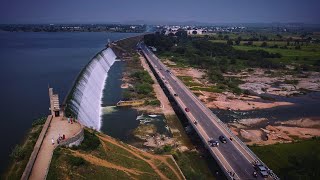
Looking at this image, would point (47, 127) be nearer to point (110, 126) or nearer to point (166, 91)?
point (110, 126)

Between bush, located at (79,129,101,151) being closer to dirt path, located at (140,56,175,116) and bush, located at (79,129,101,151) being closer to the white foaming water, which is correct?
the white foaming water

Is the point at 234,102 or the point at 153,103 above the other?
the point at 153,103

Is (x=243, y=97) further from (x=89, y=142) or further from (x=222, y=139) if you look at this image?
(x=89, y=142)

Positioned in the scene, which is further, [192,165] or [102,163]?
[192,165]

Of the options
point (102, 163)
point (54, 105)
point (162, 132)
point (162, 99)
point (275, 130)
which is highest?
point (54, 105)

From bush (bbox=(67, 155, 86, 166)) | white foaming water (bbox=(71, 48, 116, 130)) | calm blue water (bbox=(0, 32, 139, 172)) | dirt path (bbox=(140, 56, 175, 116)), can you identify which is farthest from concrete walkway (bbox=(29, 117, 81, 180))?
dirt path (bbox=(140, 56, 175, 116))

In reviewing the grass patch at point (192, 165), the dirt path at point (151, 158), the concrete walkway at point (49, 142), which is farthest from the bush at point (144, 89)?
the concrete walkway at point (49, 142)

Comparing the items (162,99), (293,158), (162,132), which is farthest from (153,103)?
(293,158)

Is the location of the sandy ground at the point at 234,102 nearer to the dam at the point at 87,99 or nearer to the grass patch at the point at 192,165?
the dam at the point at 87,99
